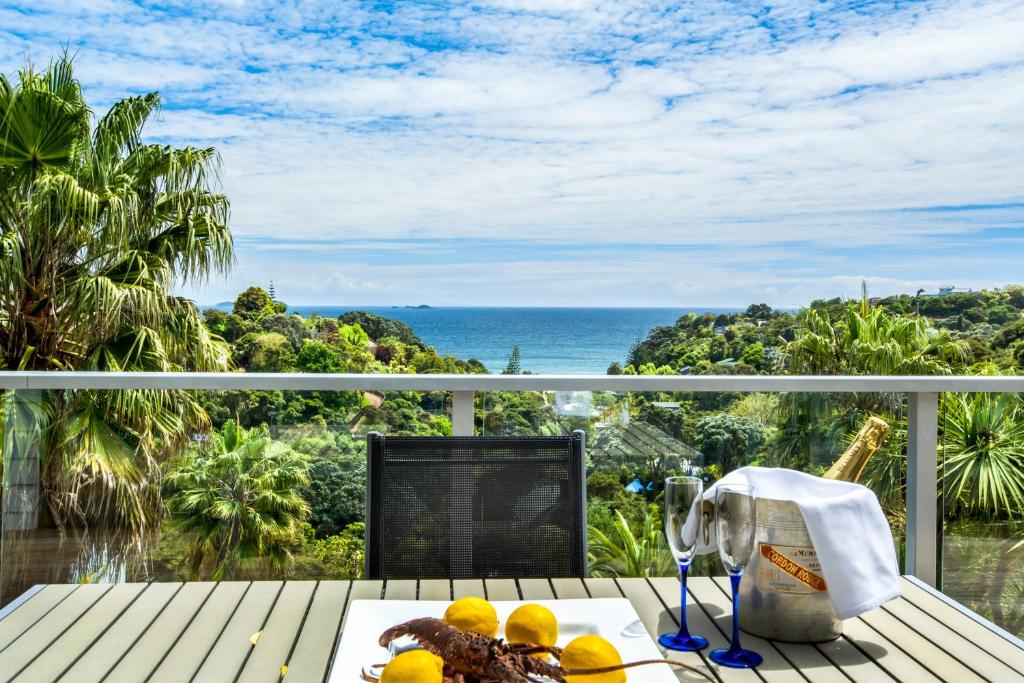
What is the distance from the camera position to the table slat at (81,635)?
114 centimetres

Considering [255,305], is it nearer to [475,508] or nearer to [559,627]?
[475,508]

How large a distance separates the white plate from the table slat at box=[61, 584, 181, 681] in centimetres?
31

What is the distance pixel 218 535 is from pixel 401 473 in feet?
3.23

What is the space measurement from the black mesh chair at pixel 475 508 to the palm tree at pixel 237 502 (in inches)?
34.8

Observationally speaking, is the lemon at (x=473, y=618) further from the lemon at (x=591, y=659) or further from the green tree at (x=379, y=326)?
the green tree at (x=379, y=326)

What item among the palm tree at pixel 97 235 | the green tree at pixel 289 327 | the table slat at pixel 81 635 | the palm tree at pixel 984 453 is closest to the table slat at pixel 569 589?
the table slat at pixel 81 635

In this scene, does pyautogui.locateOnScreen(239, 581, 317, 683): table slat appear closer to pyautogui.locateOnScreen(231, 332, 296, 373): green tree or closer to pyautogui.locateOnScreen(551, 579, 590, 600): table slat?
pyautogui.locateOnScreen(551, 579, 590, 600): table slat

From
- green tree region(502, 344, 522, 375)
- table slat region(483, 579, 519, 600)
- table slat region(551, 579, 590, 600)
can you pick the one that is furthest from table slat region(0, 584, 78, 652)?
green tree region(502, 344, 522, 375)

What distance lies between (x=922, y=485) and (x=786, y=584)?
1.71 m

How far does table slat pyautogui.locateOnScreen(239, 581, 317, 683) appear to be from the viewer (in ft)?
3.68

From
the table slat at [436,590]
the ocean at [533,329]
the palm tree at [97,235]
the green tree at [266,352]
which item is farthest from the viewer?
the ocean at [533,329]

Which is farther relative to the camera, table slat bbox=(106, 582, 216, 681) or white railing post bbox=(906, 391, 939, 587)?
white railing post bbox=(906, 391, 939, 587)

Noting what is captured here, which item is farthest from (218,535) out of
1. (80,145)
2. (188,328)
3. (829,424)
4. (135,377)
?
(80,145)

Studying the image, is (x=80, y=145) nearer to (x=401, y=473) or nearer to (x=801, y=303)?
(x=401, y=473)
